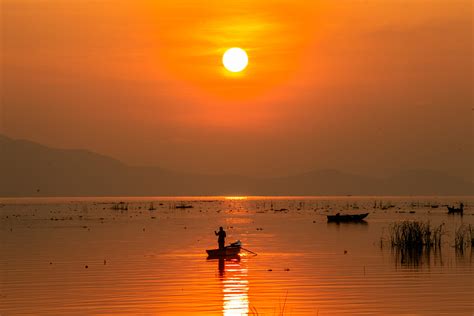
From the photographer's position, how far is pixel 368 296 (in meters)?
27.8

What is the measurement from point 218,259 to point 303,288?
12.4 metres

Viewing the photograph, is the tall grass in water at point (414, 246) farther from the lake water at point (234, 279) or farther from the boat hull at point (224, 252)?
the boat hull at point (224, 252)

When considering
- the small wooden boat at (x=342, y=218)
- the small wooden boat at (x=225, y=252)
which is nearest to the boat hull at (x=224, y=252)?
the small wooden boat at (x=225, y=252)

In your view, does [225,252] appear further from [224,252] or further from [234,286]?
[234,286]

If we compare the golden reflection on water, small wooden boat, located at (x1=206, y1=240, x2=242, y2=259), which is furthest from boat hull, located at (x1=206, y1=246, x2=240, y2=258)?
the golden reflection on water

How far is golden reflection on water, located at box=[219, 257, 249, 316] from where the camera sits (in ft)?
81.9

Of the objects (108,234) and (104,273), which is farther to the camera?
(108,234)

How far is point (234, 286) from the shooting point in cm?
3042

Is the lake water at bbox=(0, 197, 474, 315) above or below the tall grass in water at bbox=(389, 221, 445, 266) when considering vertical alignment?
below

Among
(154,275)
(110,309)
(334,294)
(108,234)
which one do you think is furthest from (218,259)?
(108,234)

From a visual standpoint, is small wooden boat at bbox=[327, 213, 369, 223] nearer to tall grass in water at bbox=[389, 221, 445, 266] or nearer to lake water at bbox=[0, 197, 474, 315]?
lake water at bbox=[0, 197, 474, 315]

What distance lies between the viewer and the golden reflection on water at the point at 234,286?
24953mm

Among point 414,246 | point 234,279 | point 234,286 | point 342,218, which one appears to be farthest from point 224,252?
point 342,218

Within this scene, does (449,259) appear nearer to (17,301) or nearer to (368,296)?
(368,296)
